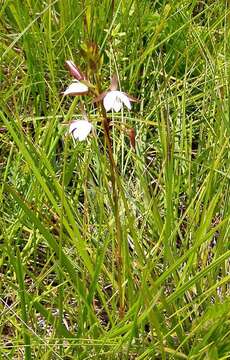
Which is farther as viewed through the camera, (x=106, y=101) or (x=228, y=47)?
(x=228, y=47)

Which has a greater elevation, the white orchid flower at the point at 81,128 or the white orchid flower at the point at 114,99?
the white orchid flower at the point at 114,99

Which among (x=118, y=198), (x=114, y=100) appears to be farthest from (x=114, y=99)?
(x=118, y=198)

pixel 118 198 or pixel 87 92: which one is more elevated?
pixel 87 92

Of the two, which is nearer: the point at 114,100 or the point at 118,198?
the point at 114,100

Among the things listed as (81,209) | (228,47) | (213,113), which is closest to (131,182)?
(81,209)

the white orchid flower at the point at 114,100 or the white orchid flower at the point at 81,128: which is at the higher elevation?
the white orchid flower at the point at 114,100

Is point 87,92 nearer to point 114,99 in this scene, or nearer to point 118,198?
point 114,99

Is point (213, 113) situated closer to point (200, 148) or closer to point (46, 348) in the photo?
point (200, 148)

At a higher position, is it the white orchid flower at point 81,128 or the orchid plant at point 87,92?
the orchid plant at point 87,92
